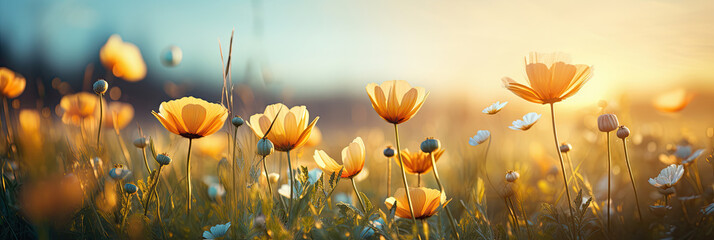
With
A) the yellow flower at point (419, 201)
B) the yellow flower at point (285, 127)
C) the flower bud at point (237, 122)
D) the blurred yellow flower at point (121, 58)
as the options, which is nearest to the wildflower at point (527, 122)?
the yellow flower at point (419, 201)

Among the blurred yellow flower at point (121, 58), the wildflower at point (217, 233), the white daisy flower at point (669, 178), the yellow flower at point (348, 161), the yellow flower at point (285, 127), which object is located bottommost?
the wildflower at point (217, 233)

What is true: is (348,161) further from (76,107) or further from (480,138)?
(76,107)

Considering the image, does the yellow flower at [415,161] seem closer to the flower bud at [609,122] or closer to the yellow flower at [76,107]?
Result: the flower bud at [609,122]

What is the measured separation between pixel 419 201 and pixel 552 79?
1.09ft

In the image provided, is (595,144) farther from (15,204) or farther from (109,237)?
(15,204)

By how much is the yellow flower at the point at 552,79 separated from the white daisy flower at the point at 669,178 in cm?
30

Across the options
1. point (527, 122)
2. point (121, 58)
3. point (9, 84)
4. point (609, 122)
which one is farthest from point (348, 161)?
point (121, 58)

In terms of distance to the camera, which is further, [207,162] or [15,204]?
[207,162]

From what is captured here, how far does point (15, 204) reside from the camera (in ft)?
3.45

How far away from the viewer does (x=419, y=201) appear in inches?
32.1

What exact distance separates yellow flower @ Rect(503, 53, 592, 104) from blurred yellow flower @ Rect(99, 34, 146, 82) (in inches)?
69.6

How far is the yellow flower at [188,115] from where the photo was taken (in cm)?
85

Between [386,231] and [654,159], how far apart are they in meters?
1.33

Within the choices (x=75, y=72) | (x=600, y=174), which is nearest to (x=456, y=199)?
(x=600, y=174)
